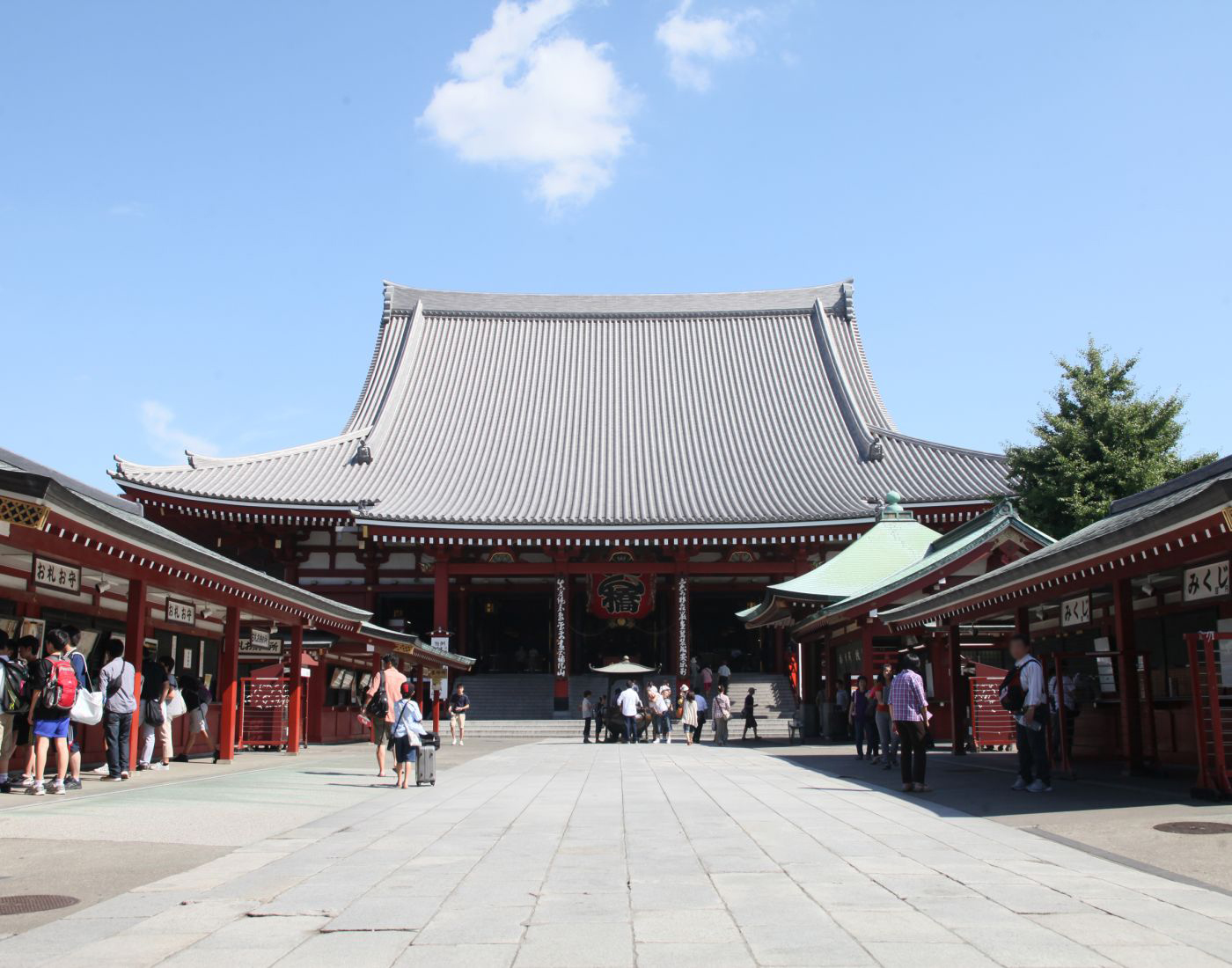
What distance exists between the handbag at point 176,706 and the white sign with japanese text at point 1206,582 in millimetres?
13044

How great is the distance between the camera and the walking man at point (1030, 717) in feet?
37.4

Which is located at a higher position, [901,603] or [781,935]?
[901,603]

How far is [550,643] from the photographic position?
38781 millimetres

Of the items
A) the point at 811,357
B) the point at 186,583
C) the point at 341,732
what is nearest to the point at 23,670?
the point at 186,583

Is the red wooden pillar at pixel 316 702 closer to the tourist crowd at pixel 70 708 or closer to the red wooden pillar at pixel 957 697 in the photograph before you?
the tourist crowd at pixel 70 708

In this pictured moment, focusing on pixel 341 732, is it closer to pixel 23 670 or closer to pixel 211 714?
pixel 211 714

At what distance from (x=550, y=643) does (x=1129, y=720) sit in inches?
1087

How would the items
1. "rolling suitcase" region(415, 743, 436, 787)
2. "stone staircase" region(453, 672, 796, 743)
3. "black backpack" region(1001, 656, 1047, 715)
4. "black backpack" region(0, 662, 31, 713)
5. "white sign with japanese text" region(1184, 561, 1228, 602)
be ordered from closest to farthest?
"black backpack" region(0, 662, 31, 713)
"white sign with japanese text" region(1184, 561, 1228, 602)
"black backpack" region(1001, 656, 1047, 715)
"rolling suitcase" region(415, 743, 436, 787)
"stone staircase" region(453, 672, 796, 743)

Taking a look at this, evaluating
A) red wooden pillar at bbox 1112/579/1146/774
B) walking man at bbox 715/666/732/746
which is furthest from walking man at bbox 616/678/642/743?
red wooden pillar at bbox 1112/579/1146/774

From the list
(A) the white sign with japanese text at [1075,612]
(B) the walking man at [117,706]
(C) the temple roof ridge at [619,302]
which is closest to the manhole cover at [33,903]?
(B) the walking man at [117,706]

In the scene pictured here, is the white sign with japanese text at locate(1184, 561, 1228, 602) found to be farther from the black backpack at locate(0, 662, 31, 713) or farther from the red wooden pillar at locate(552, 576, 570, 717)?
the red wooden pillar at locate(552, 576, 570, 717)

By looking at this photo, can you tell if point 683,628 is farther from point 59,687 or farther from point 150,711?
point 59,687

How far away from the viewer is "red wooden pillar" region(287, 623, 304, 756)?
64.5 feet

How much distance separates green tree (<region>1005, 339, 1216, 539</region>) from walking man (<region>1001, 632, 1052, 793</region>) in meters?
15.1
